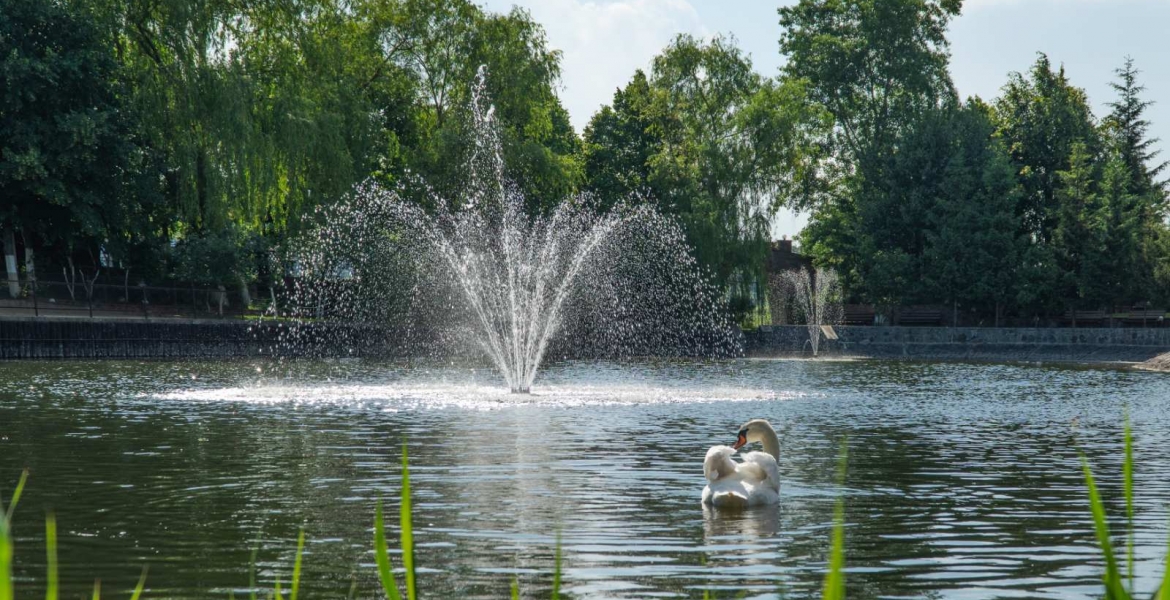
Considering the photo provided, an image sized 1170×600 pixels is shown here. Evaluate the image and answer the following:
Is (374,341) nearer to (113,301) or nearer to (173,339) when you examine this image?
(173,339)

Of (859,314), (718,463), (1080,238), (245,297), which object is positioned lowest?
(718,463)

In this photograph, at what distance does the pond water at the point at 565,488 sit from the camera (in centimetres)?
869

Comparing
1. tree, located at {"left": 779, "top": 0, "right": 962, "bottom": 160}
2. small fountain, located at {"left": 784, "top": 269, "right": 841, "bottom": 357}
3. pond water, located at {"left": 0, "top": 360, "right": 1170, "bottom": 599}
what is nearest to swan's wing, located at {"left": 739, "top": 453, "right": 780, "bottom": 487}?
pond water, located at {"left": 0, "top": 360, "right": 1170, "bottom": 599}

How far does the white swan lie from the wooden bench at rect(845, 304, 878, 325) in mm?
52117

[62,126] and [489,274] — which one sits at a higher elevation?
[62,126]

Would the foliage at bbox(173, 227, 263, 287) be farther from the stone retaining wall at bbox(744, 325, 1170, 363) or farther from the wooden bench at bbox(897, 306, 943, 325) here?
the wooden bench at bbox(897, 306, 943, 325)

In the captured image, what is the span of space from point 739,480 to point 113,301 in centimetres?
3825

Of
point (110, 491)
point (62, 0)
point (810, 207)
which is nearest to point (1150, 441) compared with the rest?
point (110, 491)

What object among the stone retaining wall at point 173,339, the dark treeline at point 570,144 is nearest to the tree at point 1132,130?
the dark treeline at point 570,144

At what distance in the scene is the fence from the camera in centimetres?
4220

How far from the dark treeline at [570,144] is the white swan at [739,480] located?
31.7 meters

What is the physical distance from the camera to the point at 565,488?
1285cm

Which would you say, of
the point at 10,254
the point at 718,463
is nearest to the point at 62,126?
the point at 10,254

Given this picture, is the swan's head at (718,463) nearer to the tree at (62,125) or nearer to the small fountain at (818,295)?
the tree at (62,125)
